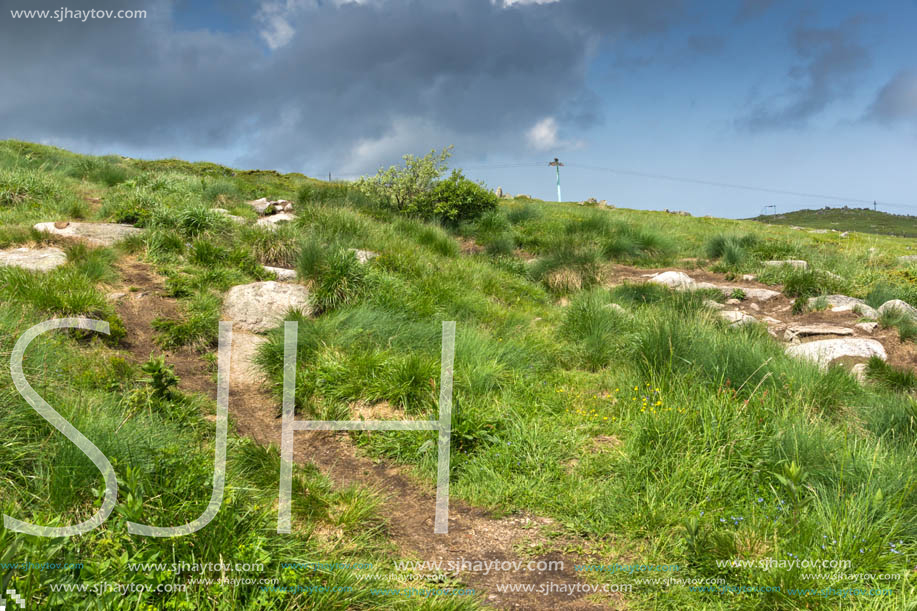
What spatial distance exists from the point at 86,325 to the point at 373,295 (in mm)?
3295

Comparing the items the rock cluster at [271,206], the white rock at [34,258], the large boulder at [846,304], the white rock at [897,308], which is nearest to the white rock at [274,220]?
the rock cluster at [271,206]

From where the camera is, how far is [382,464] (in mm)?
4516

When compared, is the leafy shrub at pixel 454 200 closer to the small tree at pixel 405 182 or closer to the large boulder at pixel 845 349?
the small tree at pixel 405 182

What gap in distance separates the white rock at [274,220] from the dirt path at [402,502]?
372 centimetres

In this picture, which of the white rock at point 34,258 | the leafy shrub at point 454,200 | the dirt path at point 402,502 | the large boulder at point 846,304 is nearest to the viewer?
the dirt path at point 402,502

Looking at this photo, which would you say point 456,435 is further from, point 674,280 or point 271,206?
point 271,206

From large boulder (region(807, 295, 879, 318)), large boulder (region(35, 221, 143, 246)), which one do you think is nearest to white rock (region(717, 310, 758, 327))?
large boulder (region(807, 295, 879, 318))

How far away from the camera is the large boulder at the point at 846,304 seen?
29.1 ft

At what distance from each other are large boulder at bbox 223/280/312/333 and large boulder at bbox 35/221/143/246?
2557mm

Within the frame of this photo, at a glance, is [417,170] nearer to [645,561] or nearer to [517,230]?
[517,230]

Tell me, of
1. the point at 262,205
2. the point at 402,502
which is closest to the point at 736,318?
the point at 402,502

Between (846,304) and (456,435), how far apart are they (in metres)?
8.52

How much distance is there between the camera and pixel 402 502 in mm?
3979

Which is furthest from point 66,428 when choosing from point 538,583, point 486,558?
point 538,583
